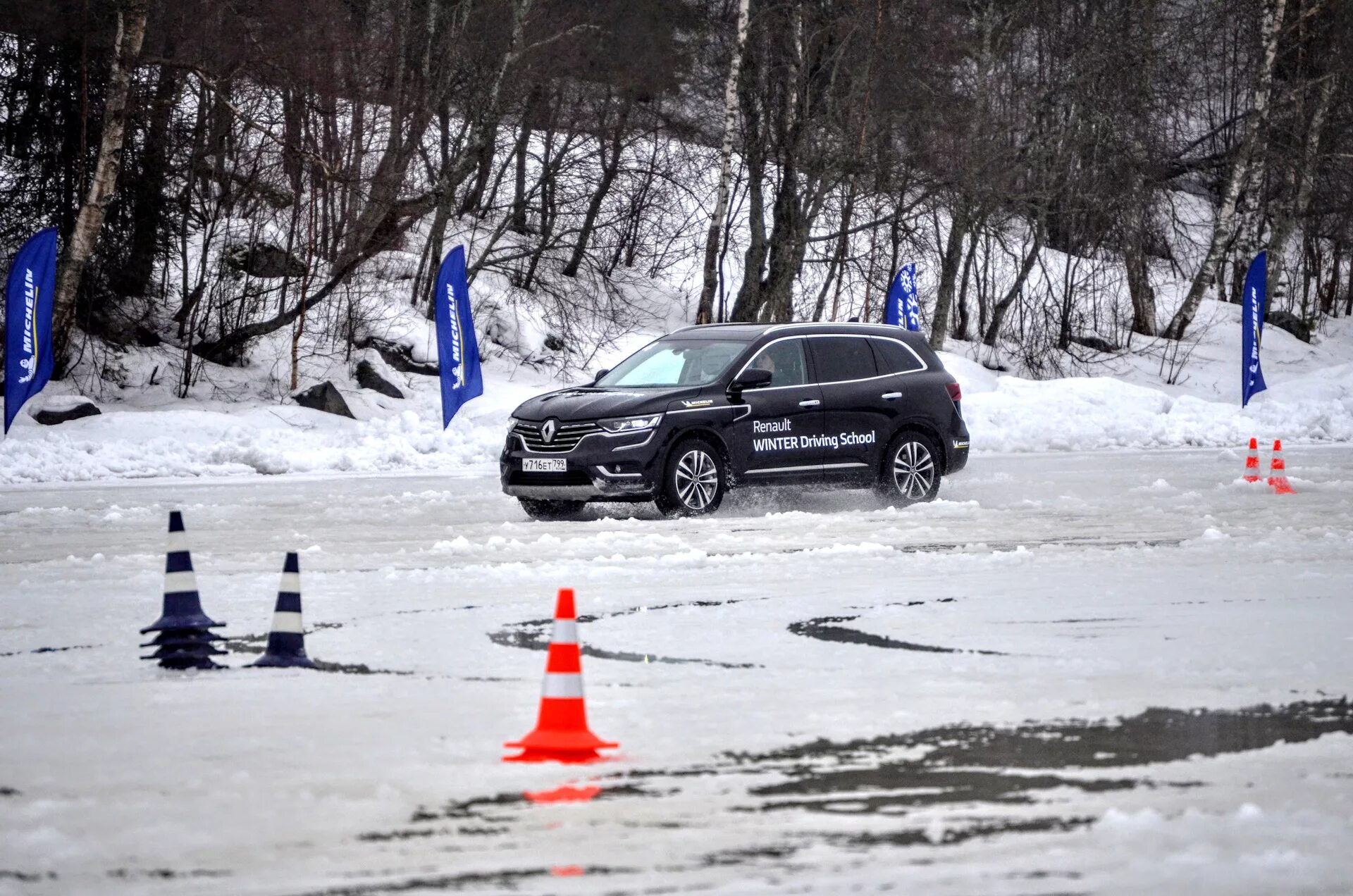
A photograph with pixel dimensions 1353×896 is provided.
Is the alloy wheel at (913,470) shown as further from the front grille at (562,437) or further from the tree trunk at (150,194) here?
the tree trunk at (150,194)

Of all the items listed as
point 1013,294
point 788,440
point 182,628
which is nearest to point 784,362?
point 788,440

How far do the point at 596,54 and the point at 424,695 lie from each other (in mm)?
36596

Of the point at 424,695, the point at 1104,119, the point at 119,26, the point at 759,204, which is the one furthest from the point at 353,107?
the point at 424,695

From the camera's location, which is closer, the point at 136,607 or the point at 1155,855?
the point at 1155,855

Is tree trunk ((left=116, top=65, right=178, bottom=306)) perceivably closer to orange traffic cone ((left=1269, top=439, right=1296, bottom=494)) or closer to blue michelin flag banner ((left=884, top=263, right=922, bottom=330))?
blue michelin flag banner ((left=884, top=263, right=922, bottom=330))

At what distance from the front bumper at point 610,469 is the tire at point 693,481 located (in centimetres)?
16

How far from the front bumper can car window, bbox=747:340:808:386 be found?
1.57 meters

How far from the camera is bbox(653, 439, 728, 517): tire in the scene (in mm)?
15797

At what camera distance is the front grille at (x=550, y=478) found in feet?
51.2

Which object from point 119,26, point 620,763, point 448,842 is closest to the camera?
point 448,842

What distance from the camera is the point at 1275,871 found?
4672 millimetres

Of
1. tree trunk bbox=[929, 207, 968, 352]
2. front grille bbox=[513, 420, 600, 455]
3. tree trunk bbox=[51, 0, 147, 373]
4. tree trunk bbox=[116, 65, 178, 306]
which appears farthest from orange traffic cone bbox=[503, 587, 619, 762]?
tree trunk bbox=[929, 207, 968, 352]

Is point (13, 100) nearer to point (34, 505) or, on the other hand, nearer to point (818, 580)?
point (34, 505)

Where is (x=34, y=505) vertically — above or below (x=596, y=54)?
below
